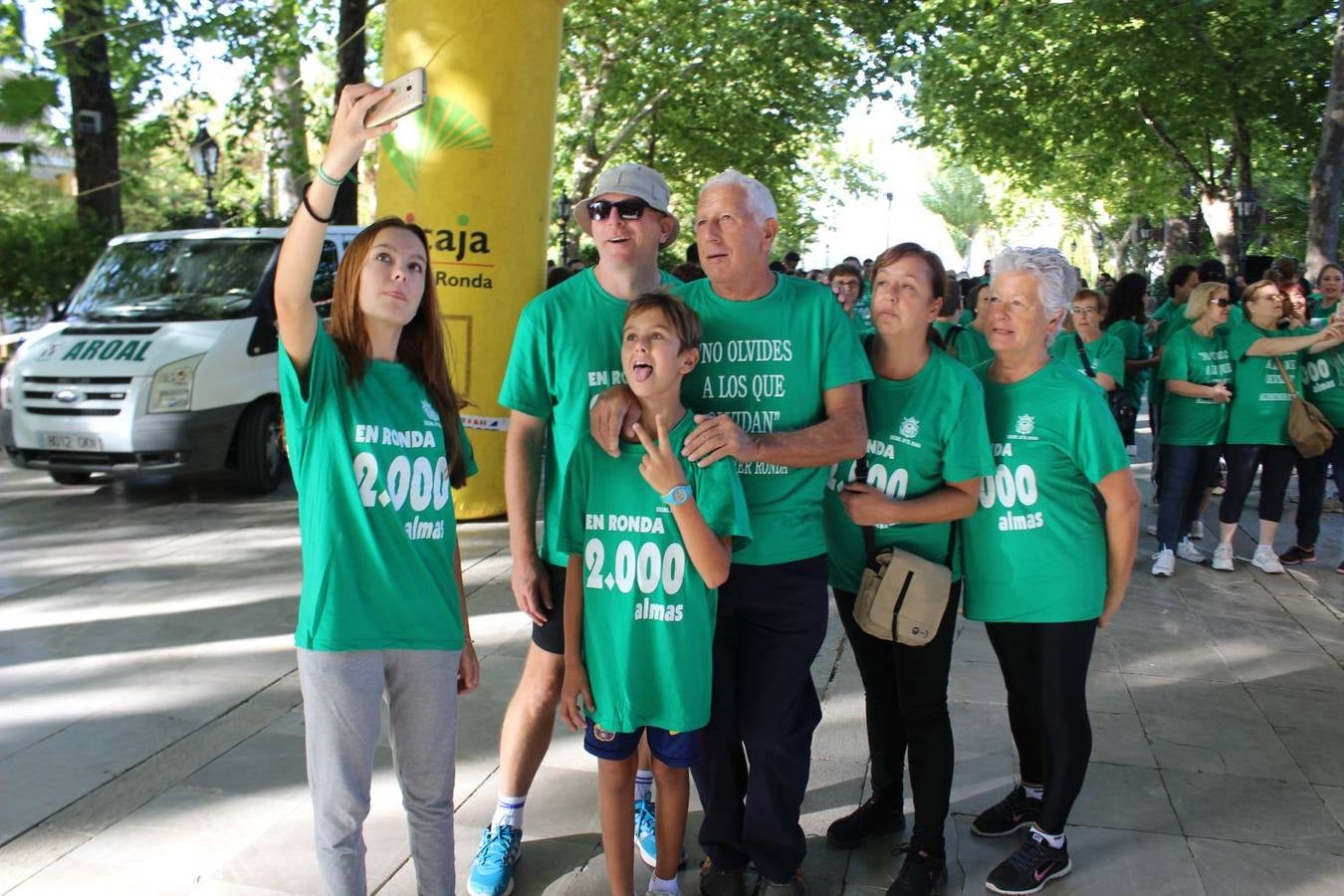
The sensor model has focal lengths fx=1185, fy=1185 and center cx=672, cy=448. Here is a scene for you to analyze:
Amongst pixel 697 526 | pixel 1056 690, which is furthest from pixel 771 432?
pixel 1056 690

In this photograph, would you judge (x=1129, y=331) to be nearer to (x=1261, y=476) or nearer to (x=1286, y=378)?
(x=1286, y=378)

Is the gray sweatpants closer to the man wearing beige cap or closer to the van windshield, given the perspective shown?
the man wearing beige cap

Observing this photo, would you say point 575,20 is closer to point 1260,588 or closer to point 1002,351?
point 1260,588

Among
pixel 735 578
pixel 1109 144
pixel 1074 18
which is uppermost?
pixel 1074 18

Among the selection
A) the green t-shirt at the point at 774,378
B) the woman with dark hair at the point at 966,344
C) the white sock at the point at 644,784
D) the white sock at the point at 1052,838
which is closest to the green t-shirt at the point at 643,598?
the green t-shirt at the point at 774,378

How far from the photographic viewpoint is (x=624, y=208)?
3332mm

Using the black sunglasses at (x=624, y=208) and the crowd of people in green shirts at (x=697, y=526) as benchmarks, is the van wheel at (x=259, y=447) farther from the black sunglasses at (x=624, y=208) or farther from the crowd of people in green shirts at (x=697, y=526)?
the black sunglasses at (x=624, y=208)

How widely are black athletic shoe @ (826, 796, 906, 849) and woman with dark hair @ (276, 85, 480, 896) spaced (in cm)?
136

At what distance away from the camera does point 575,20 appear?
25.1m

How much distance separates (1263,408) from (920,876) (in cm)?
567

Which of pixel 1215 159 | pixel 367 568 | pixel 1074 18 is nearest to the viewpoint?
pixel 367 568

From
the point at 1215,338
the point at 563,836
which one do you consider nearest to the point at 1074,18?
the point at 1215,338

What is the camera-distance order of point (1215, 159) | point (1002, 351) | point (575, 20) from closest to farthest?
point (1002, 351) < point (575, 20) < point (1215, 159)

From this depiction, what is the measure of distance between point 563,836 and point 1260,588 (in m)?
5.60
